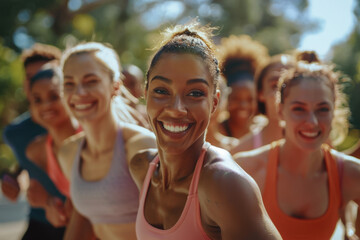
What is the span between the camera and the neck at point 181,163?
1.85 metres

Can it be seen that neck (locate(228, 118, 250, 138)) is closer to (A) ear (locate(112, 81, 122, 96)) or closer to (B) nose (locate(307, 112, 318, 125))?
(A) ear (locate(112, 81, 122, 96))

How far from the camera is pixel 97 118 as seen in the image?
279cm

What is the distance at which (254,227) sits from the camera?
143cm

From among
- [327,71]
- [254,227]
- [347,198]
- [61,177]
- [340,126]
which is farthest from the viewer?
[61,177]

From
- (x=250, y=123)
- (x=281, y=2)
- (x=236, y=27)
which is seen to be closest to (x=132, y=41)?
(x=236, y=27)

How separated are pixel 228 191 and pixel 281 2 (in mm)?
27588

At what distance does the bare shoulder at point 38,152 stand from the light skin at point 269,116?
5.59 ft

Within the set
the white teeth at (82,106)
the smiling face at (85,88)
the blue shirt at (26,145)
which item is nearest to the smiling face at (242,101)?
the blue shirt at (26,145)

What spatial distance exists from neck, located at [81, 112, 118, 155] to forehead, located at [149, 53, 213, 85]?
1.17 meters

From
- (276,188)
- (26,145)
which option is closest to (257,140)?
(276,188)

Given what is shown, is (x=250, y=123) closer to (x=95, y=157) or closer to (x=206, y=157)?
(x=95, y=157)

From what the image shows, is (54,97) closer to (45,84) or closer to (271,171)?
(45,84)

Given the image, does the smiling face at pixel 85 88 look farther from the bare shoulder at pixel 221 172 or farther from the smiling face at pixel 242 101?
the smiling face at pixel 242 101

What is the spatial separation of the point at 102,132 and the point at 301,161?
1297 millimetres
